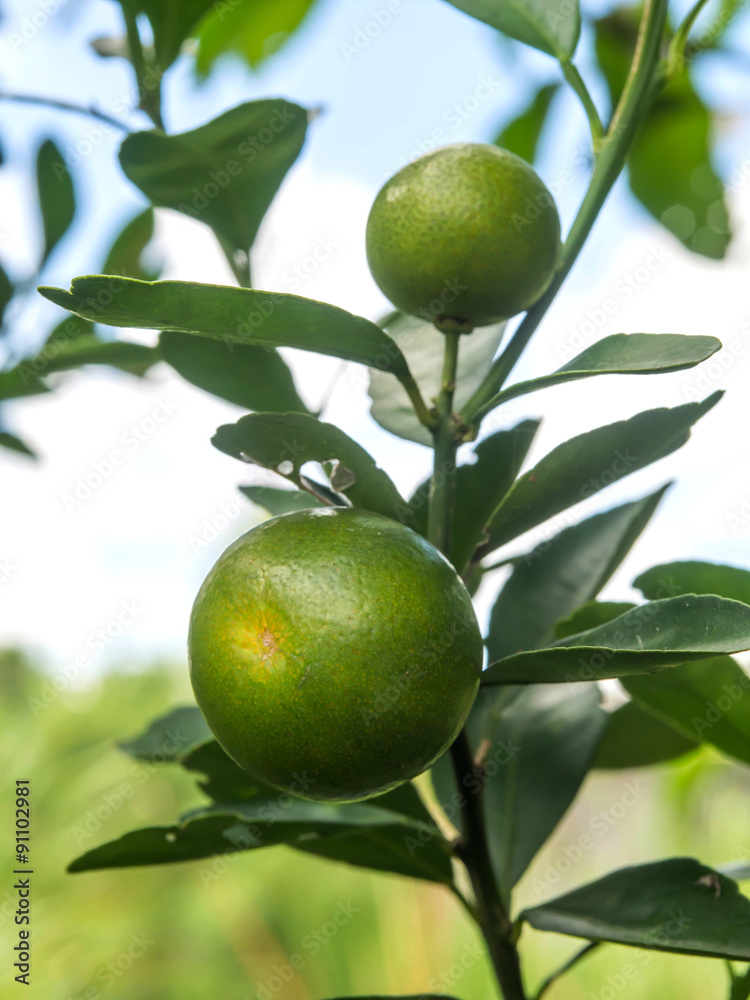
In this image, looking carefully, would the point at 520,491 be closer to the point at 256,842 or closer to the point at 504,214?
the point at 504,214

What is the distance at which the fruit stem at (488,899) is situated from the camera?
0.54 metres

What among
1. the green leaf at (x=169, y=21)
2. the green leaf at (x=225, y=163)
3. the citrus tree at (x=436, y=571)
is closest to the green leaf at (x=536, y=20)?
the citrus tree at (x=436, y=571)

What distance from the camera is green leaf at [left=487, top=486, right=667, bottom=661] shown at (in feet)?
2.00

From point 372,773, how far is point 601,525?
0.30 m

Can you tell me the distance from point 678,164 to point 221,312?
873 millimetres

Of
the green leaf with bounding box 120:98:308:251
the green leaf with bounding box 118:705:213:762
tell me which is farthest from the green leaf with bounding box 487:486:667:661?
the green leaf with bounding box 120:98:308:251

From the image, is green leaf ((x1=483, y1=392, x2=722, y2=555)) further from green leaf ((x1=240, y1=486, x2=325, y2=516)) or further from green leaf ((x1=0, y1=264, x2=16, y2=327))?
green leaf ((x1=0, y1=264, x2=16, y2=327))

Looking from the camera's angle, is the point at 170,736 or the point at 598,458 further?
the point at 170,736

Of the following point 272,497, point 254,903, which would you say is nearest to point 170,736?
point 272,497

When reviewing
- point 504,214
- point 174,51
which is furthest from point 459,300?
point 174,51

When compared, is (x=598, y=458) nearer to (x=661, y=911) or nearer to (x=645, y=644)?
(x=645, y=644)

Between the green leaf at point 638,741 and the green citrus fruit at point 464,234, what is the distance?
14.7 inches

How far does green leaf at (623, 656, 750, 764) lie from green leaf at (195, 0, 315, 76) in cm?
90

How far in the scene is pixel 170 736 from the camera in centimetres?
65
